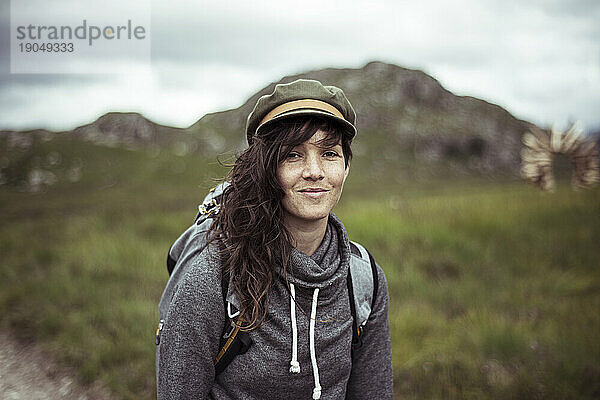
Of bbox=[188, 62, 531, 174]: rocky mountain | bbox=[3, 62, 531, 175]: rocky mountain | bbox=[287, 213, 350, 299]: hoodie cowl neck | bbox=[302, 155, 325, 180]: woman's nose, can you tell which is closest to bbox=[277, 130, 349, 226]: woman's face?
bbox=[302, 155, 325, 180]: woman's nose

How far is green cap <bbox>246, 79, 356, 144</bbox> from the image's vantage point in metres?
2.32

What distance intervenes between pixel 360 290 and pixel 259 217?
0.70 meters

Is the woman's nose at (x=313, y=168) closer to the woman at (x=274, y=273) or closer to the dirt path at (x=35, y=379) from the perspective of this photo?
the woman at (x=274, y=273)

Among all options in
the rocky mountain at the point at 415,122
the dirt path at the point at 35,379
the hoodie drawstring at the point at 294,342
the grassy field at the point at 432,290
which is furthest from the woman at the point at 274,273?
the rocky mountain at the point at 415,122

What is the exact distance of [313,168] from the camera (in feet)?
7.75

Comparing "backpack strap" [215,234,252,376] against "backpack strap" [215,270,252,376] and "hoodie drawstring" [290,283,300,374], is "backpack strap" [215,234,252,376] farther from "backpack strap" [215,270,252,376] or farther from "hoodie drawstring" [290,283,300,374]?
"hoodie drawstring" [290,283,300,374]

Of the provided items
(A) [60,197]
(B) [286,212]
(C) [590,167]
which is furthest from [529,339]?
(A) [60,197]

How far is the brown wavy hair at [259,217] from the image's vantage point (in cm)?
233

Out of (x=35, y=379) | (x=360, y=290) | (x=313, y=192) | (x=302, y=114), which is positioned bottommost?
(x=35, y=379)

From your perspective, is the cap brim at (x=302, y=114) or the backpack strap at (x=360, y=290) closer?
the cap brim at (x=302, y=114)

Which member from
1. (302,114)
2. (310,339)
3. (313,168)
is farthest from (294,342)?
(302,114)

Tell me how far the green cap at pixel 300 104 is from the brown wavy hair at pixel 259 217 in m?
0.06

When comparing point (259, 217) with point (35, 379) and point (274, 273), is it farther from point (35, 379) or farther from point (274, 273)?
point (35, 379)

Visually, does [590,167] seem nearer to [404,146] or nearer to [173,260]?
[173,260]
